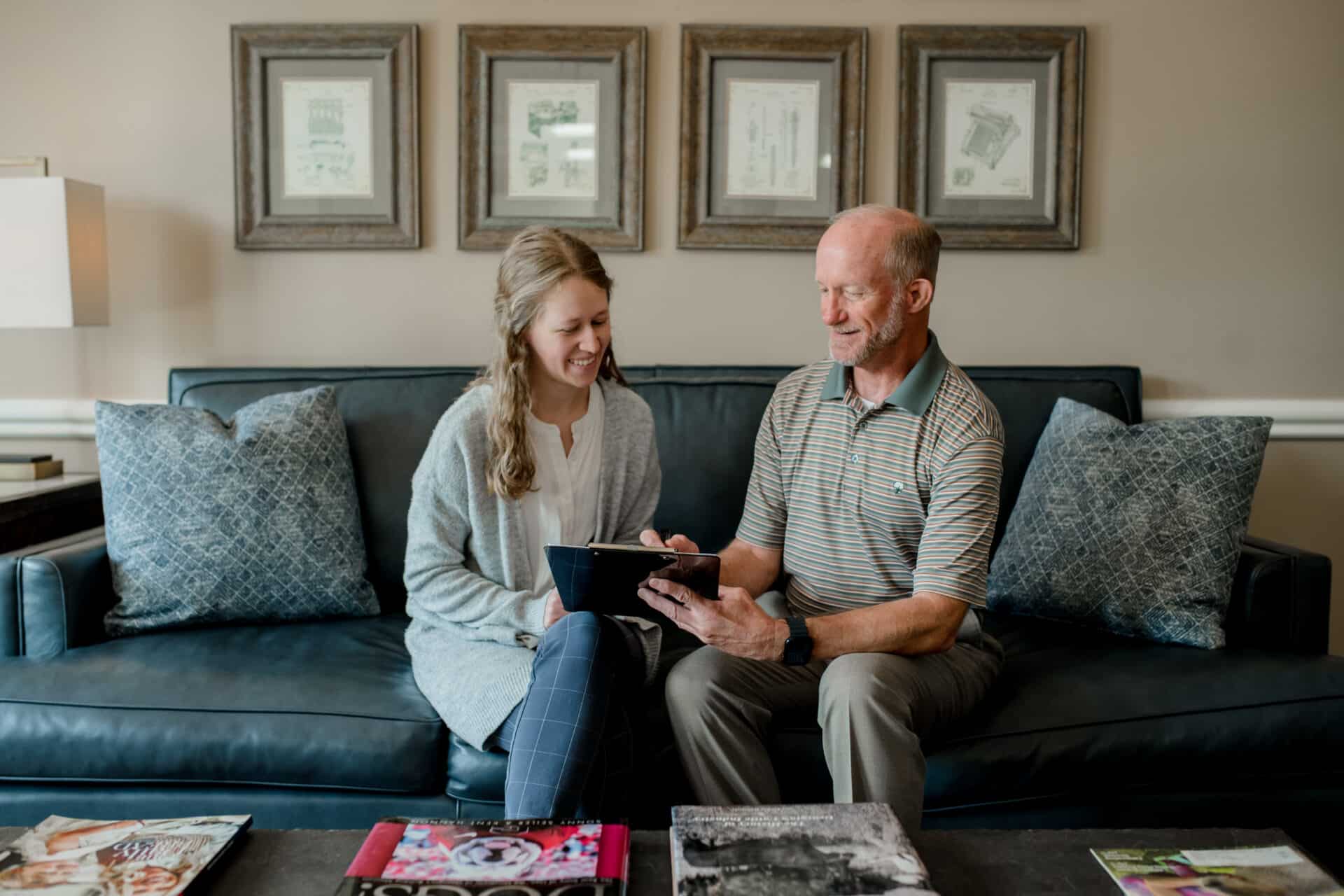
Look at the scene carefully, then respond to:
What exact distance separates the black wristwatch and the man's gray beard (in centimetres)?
48

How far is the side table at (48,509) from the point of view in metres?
2.14

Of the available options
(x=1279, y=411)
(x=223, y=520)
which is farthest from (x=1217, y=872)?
(x=1279, y=411)

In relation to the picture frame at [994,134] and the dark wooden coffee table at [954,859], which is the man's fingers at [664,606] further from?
the picture frame at [994,134]

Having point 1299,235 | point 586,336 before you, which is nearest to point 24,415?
point 586,336

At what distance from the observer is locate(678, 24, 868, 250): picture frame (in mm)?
2598

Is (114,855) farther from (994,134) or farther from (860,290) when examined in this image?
(994,134)

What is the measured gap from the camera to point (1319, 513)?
Result: 274 centimetres

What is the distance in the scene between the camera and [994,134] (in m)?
2.64

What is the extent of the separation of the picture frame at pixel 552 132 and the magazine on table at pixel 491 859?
1743 millimetres

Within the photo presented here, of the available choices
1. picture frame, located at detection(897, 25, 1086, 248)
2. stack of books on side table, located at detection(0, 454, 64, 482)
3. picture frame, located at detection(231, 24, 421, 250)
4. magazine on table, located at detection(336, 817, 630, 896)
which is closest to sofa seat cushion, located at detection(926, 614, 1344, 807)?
magazine on table, located at detection(336, 817, 630, 896)

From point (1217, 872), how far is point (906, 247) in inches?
40.8

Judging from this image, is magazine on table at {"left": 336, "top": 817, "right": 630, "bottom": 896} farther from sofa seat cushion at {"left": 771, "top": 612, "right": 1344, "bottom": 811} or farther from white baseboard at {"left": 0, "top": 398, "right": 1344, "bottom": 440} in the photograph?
white baseboard at {"left": 0, "top": 398, "right": 1344, "bottom": 440}

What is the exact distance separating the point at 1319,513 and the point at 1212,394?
43cm

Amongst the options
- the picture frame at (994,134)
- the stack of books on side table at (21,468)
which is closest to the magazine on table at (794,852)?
the picture frame at (994,134)
